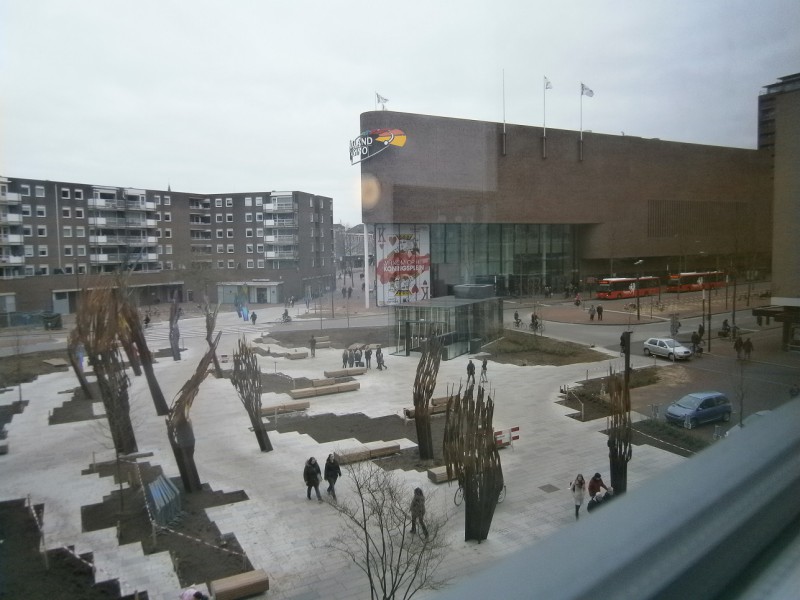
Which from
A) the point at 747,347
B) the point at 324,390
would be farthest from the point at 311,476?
the point at 747,347

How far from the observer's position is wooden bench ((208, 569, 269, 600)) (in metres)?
2.70

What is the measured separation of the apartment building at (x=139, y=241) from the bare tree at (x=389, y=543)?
2.11 m

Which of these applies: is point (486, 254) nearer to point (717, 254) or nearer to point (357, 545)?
point (717, 254)

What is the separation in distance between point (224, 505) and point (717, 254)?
13.1 ft

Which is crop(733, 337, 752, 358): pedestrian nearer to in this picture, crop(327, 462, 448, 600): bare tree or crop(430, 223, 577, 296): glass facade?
crop(327, 462, 448, 600): bare tree

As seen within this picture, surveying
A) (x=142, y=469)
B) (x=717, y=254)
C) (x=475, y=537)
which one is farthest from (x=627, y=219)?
(x=142, y=469)

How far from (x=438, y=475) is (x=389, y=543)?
102 centimetres

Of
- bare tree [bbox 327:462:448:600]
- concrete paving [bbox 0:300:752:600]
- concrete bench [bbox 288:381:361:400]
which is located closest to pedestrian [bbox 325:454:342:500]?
concrete paving [bbox 0:300:752:600]

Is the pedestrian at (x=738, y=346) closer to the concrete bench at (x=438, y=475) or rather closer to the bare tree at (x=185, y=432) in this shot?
the concrete bench at (x=438, y=475)

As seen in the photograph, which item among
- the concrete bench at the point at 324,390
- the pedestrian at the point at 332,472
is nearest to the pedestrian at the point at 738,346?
the pedestrian at the point at 332,472

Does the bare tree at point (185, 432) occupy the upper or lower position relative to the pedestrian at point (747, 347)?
lower

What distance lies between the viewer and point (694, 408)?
12.8 feet

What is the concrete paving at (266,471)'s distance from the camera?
9.36 ft

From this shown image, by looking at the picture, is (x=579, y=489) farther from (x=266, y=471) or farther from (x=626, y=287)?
Answer: (x=626, y=287)
